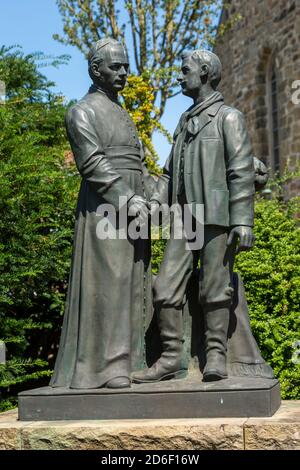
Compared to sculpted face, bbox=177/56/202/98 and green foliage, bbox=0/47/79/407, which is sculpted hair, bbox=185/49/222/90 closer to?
sculpted face, bbox=177/56/202/98

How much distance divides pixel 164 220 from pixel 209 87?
2.95ft

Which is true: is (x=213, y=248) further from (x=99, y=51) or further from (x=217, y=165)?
(x=99, y=51)

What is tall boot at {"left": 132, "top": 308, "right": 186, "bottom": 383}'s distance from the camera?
16.8 ft

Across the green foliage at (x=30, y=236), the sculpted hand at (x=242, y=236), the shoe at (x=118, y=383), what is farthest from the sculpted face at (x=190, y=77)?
the green foliage at (x=30, y=236)

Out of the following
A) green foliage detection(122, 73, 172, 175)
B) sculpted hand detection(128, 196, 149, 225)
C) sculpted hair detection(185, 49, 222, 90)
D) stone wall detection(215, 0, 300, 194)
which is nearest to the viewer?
sculpted hand detection(128, 196, 149, 225)

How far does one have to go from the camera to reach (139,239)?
535 cm

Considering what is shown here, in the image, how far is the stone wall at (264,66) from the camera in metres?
16.5

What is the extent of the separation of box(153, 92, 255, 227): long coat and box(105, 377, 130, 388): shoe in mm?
1067

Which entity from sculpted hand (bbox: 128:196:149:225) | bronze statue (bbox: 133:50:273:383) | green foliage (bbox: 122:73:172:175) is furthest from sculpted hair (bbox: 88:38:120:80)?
green foliage (bbox: 122:73:172:175)

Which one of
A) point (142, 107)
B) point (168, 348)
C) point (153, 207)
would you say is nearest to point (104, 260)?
point (153, 207)

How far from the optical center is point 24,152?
336 inches

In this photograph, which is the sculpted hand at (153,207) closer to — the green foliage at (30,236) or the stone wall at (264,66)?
the green foliage at (30,236)

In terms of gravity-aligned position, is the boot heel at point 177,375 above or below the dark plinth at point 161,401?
above

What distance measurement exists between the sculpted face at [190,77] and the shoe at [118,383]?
6.11ft
